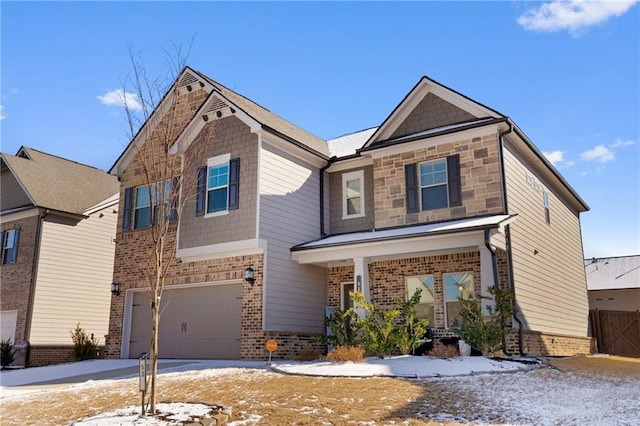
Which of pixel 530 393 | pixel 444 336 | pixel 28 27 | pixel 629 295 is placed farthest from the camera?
pixel 629 295

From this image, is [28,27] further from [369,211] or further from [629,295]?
[629,295]

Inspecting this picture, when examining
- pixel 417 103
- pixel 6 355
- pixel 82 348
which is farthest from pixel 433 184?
pixel 6 355

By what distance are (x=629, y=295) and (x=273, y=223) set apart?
20.4 meters

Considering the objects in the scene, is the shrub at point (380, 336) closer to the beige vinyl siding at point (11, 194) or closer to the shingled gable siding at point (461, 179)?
the shingled gable siding at point (461, 179)

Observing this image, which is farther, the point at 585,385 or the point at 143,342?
the point at 143,342

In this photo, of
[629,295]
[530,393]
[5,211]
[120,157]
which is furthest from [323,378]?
[629,295]

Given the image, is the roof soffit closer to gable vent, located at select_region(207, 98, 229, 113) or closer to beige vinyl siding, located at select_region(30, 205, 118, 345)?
gable vent, located at select_region(207, 98, 229, 113)

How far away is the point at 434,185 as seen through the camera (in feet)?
51.4

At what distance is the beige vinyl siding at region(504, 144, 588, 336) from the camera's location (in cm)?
1489

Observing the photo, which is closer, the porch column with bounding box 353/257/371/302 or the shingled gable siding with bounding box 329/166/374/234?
the porch column with bounding box 353/257/371/302

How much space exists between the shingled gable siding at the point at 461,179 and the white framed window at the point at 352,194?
930 millimetres

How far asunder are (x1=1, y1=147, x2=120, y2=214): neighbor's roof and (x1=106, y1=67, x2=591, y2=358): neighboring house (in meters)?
5.16

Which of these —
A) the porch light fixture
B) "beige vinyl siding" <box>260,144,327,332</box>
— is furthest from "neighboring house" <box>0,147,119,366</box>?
"beige vinyl siding" <box>260,144,327,332</box>

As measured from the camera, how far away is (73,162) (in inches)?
995
